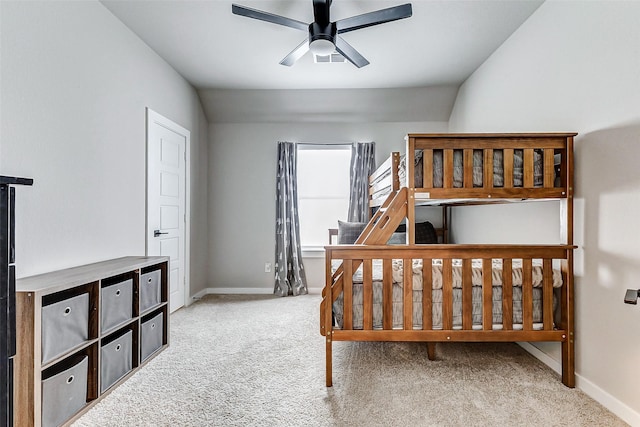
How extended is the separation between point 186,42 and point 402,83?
2287mm

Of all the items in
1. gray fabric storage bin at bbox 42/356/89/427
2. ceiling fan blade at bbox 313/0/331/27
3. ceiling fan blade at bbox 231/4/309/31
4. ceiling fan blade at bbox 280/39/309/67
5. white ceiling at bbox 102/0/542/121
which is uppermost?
white ceiling at bbox 102/0/542/121

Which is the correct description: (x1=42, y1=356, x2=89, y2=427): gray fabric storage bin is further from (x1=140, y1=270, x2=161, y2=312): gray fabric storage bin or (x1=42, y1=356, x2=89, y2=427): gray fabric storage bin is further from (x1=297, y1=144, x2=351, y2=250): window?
(x1=297, y1=144, x2=351, y2=250): window

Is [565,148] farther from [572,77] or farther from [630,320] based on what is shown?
[630,320]

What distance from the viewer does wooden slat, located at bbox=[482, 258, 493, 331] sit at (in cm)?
209

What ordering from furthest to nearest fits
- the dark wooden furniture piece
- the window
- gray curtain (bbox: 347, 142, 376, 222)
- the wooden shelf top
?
the window
gray curtain (bbox: 347, 142, 376, 222)
the wooden shelf top
the dark wooden furniture piece

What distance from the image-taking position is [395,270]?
7.10ft

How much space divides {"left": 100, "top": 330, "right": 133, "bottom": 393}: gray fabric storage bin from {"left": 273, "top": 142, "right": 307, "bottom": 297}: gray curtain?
7.79ft

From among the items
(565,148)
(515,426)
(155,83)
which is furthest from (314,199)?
(515,426)

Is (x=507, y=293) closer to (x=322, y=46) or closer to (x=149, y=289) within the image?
(x=322, y=46)

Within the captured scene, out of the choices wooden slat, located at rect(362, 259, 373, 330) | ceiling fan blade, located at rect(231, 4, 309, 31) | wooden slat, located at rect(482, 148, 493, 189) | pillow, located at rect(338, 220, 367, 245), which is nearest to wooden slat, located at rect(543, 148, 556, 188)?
wooden slat, located at rect(482, 148, 493, 189)

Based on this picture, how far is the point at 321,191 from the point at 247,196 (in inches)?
38.1

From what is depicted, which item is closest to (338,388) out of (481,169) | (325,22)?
(481,169)

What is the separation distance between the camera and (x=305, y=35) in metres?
2.99

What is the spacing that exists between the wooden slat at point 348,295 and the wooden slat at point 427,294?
0.42m
